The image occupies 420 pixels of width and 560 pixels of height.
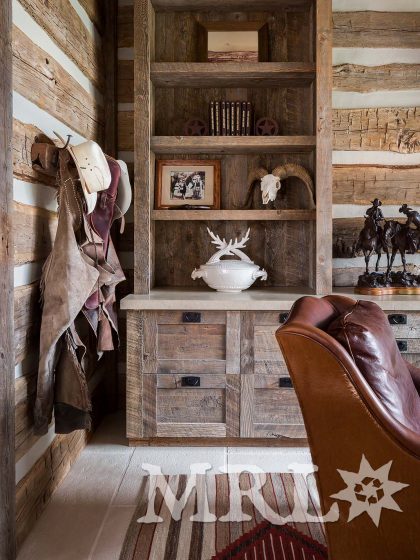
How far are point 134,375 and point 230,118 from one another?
1676mm

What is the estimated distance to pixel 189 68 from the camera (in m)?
3.39

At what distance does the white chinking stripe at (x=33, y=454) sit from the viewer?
229cm

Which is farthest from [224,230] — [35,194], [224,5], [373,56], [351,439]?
[351,439]

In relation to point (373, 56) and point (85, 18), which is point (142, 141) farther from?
point (373, 56)

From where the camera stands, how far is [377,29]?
377 centimetres

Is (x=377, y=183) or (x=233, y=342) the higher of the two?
(x=377, y=183)

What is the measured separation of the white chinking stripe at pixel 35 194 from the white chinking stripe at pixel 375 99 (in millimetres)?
2054

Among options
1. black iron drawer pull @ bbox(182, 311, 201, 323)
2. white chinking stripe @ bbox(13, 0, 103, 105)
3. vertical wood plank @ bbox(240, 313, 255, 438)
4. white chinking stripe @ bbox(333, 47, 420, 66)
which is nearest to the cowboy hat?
white chinking stripe @ bbox(13, 0, 103, 105)

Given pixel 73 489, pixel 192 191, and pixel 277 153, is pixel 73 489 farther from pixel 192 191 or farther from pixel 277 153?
pixel 277 153

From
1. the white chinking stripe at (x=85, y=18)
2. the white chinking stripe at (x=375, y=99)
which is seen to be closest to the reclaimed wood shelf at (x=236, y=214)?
the white chinking stripe at (x=375, y=99)

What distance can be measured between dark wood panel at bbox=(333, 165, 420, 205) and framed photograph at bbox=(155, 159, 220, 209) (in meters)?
0.81

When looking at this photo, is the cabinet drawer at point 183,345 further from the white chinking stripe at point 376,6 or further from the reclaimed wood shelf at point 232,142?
the white chinking stripe at point 376,6

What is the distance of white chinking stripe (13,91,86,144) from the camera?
2.25m

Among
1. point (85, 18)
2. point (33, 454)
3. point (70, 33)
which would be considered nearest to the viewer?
A: point (33, 454)
